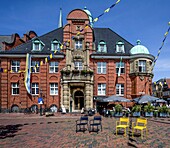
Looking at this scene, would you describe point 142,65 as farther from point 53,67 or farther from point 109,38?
point 53,67

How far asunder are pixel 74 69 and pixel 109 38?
892 cm

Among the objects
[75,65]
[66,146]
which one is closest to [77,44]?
[75,65]

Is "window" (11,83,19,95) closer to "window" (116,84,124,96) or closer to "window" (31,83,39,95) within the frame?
"window" (31,83,39,95)

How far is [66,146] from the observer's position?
800cm

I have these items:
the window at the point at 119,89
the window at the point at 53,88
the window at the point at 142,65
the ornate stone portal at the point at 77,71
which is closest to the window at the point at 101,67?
the ornate stone portal at the point at 77,71

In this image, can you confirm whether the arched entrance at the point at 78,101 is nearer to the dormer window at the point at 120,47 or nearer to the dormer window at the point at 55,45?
the dormer window at the point at 55,45

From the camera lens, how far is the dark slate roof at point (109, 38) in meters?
27.5

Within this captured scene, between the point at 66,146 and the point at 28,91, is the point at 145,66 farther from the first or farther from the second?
the point at 66,146

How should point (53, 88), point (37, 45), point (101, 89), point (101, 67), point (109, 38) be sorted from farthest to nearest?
point (109, 38)
point (37, 45)
point (101, 67)
point (101, 89)
point (53, 88)

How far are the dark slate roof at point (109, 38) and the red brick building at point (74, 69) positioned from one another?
0.62 m

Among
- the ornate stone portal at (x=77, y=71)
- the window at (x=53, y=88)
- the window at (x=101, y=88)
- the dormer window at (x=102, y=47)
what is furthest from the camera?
the dormer window at (x=102, y=47)

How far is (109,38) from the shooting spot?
29.7 metres

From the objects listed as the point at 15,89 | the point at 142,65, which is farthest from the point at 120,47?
the point at 15,89

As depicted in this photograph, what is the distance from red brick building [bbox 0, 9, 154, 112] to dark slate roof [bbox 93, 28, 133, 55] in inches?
24.5
